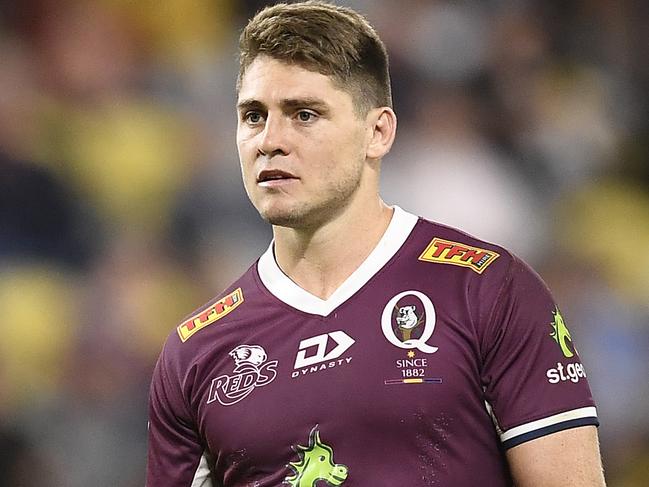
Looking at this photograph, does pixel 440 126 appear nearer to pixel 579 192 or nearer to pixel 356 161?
pixel 579 192

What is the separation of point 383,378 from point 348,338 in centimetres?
13

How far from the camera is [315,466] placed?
2.19 m

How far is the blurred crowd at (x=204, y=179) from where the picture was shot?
4.02 metres

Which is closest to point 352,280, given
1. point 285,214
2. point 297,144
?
point 285,214

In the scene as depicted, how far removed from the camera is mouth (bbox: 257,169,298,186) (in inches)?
89.6

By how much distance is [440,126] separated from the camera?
173 inches

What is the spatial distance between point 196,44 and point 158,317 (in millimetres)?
1152

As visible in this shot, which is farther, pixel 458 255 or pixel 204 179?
pixel 204 179

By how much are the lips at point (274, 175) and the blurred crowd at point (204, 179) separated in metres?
1.91

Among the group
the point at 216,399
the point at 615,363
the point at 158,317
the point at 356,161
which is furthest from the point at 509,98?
the point at 216,399

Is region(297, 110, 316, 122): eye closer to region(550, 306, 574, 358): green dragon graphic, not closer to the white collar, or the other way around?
the white collar

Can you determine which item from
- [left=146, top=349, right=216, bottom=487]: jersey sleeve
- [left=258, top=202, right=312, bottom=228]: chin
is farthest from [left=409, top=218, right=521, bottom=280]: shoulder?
[left=146, top=349, right=216, bottom=487]: jersey sleeve

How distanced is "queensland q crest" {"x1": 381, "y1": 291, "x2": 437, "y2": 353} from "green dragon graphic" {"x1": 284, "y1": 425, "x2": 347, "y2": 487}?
0.25 meters

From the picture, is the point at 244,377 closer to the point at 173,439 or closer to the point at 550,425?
the point at 173,439
